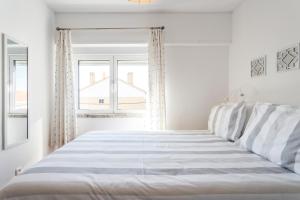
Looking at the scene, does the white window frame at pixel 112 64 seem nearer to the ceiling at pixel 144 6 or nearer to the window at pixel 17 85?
the ceiling at pixel 144 6

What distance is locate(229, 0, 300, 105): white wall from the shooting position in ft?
7.33

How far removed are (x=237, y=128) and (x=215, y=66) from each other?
1.59 meters

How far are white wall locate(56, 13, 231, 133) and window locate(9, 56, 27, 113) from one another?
3.68ft

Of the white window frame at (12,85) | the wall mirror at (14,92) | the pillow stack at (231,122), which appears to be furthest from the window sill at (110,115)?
the pillow stack at (231,122)

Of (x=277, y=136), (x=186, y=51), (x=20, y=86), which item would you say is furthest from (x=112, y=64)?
(x=277, y=136)

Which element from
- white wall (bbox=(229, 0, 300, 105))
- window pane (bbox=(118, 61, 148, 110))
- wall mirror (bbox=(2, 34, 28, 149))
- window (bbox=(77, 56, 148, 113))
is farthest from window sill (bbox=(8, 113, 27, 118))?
white wall (bbox=(229, 0, 300, 105))

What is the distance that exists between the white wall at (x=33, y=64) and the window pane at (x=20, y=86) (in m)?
0.18

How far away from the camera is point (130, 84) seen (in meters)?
4.07

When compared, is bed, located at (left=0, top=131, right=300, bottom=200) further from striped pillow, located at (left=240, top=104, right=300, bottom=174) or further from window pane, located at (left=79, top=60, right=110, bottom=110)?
window pane, located at (left=79, top=60, right=110, bottom=110)

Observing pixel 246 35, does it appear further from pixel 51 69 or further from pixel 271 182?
pixel 51 69

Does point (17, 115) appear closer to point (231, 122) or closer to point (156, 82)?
point (156, 82)

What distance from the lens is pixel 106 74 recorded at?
4082 mm

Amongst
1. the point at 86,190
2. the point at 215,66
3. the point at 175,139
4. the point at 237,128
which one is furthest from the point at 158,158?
the point at 215,66

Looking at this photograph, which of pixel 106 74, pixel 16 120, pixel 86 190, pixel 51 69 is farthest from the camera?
pixel 106 74
